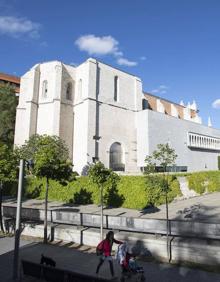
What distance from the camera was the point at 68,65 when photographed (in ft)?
138

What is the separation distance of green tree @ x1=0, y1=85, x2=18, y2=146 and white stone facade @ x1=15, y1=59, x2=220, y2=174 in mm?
3071

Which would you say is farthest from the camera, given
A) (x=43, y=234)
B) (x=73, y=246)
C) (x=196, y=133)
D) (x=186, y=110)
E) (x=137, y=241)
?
(x=186, y=110)

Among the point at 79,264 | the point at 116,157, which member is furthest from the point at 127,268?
the point at 116,157

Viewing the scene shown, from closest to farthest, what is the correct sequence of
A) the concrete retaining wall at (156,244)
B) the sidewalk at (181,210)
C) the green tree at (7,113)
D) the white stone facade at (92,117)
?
the concrete retaining wall at (156,244) → the sidewalk at (181,210) → the white stone facade at (92,117) → the green tree at (7,113)

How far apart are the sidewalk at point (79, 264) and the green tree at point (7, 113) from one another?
1266 inches

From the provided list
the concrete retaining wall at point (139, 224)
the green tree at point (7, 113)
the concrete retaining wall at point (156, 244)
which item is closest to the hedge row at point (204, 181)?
the concrete retaining wall at point (139, 224)

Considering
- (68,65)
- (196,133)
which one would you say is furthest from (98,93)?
(196,133)

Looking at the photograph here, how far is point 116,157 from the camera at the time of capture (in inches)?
1625

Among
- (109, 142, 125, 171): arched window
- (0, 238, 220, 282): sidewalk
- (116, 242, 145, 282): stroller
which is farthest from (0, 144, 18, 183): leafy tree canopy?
(109, 142, 125, 171): arched window

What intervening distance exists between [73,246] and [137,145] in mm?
30689

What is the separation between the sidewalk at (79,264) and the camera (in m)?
8.85

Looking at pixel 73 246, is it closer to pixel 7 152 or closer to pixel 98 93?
pixel 7 152

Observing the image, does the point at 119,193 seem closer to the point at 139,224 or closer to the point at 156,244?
the point at 139,224

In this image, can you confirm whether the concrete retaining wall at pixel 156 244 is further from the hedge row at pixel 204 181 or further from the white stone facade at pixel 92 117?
the white stone facade at pixel 92 117
